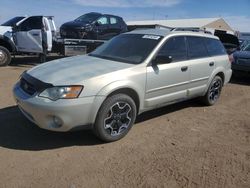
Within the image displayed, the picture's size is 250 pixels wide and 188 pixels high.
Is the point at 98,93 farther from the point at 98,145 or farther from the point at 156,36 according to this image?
the point at 156,36

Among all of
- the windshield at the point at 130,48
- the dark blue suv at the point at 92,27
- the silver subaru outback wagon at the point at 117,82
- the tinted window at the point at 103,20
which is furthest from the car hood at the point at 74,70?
the tinted window at the point at 103,20

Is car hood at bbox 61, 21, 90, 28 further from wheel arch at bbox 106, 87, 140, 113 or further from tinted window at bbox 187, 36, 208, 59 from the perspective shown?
wheel arch at bbox 106, 87, 140, 113

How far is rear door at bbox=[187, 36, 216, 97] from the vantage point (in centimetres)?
620

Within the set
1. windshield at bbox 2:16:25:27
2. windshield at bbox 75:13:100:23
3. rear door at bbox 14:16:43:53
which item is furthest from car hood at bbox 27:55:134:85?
windshield at bbox 75:13:100:23

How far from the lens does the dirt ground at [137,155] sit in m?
3.74

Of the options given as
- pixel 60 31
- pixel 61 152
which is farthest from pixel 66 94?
pixel 60 31

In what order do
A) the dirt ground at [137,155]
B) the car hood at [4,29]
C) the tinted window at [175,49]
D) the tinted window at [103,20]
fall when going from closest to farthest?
1. the dirt ground at [137,155]
2. the tinted window at [175,49]
3. the car hood at [4,29]
4. the tinted window at [103,20]

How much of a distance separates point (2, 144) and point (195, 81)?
376 centimetres

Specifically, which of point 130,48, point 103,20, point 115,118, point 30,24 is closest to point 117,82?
point 115,118

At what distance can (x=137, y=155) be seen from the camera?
4398mm

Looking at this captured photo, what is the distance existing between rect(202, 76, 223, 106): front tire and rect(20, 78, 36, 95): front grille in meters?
3.95

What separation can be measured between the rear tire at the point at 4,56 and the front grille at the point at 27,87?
8.47 metres

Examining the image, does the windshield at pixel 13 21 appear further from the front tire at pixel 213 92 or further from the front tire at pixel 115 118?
the front tire at pixel 115 118

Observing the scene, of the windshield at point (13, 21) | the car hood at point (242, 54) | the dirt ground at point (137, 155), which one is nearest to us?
the dirt ground at point (137, 155)
